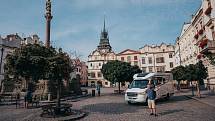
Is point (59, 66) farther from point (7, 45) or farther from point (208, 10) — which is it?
point (7, 45)

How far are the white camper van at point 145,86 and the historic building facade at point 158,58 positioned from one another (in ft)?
151

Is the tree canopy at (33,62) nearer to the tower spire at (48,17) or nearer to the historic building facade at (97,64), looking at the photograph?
the tower spire at (48,17)

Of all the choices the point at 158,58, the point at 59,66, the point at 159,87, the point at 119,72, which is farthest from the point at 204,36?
the point at 158,58

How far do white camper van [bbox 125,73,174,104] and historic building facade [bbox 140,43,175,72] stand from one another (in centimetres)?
4605

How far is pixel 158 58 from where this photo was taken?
6806 centimetres

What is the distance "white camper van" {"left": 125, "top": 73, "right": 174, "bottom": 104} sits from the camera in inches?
706

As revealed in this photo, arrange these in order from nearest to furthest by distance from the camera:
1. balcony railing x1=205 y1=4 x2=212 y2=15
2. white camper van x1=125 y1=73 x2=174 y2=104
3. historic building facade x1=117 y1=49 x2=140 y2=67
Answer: white camper van x1=125 y1=73 x2=174 y2=104
balcony railing x1=205 y1=4 x2=212 y2=15
historic building facade x1=117 y1=49 x2=140 y2=67

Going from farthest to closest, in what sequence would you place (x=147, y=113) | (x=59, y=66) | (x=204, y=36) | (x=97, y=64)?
(x=97, y=64) < (x=204, y=36) < (x=147, y=113) < (x=59, y=66)

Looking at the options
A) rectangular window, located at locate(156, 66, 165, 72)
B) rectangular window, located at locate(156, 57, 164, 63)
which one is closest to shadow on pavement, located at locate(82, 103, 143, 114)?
rectangular window, located at locate(156, 66, 165, 72)

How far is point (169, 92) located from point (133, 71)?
13.4 m

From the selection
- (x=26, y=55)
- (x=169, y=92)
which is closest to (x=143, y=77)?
(x=169, y=92)

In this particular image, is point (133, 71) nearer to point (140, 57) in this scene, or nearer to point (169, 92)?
point (169, 92)

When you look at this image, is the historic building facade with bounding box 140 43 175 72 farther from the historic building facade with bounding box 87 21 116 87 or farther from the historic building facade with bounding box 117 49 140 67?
the historic building facade with bounding box 87 21 116 87

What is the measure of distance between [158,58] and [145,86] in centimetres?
5101
